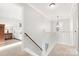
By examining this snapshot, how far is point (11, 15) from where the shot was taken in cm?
180

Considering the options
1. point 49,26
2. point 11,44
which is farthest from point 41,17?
point 11,44

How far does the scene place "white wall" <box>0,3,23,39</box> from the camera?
1776 millimetres

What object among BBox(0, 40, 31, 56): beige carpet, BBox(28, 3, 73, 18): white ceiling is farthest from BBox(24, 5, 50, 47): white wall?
BBox(0, 40, 31, 56): beige carpet

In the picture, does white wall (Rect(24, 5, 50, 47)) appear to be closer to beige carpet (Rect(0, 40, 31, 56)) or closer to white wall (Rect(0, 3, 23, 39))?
white wall (Rect(0, 3, 23, 39))

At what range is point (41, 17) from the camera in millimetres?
1879

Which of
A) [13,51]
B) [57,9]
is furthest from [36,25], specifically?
[13,51]

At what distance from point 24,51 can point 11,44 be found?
0.27 meters

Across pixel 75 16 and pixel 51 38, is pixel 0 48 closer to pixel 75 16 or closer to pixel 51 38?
pixel 51 38

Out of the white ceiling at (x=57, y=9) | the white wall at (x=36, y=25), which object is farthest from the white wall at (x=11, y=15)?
the white ceiling at (x=57, y=9)

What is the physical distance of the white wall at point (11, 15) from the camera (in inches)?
69.9

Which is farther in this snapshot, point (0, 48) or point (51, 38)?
point (51, 38)

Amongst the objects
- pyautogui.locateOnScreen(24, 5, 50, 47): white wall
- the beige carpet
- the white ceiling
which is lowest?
the beige carpet

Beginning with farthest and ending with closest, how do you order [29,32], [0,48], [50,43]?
[50,43], [29,32], [0,48]

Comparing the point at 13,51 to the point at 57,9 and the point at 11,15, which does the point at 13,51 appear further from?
the point at 57,9
